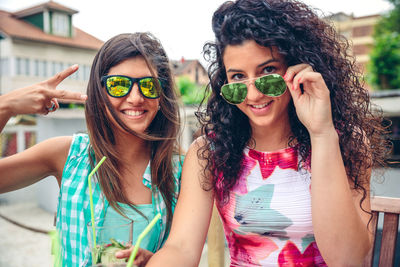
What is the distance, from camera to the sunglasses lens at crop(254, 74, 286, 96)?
1.49 metres

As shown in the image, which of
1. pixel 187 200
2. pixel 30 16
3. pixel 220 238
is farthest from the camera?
pixel 30 16

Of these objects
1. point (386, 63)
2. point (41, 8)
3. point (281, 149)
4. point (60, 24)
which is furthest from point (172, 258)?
point (386, 63)

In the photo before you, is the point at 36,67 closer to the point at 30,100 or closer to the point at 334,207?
the point at 30,100

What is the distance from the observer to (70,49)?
25.4 metres

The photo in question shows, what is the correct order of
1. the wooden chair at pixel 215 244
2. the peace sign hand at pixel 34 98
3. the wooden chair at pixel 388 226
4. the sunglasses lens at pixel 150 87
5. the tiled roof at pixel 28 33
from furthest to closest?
the tiled roof at pixel 28 33, the wooden chair at pixel 215 244, the sunglasses lens at pixel 150 87, the wooden chair at pixel 388 226, the peace sign hand at pixel 34 98

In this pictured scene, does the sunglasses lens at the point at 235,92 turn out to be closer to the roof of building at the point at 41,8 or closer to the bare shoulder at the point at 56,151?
the bare shoulder at the point at 56,151

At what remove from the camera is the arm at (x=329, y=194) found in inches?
54.8

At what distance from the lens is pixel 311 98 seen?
1.46 metres

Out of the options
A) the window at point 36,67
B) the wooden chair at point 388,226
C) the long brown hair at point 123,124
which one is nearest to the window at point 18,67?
the window at point 36,67

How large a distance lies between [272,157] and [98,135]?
0.91 m

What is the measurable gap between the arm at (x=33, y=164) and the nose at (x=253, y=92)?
1.05 meters

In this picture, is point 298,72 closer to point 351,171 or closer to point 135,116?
point 351,171

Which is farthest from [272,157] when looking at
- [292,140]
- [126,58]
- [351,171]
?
[126,58]

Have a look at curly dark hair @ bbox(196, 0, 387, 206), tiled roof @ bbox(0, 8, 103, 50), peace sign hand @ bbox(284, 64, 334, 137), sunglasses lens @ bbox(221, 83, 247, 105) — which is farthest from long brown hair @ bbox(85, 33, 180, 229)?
tiled roof @ bbox(0, 8, 103, 50)
